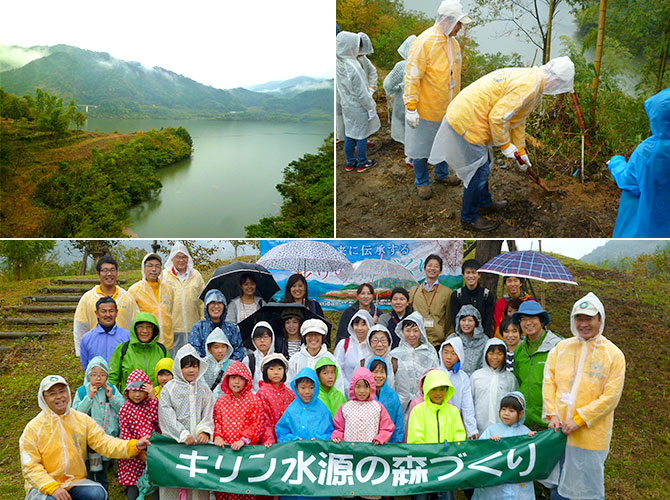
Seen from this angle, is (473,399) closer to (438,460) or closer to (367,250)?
(438,460)

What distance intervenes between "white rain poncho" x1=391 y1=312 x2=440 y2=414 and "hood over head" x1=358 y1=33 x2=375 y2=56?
3623 mm

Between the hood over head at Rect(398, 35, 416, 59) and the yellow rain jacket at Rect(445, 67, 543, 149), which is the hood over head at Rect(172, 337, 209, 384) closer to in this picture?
the yellow rain jacket at Rect(445, 67, 543, 149)

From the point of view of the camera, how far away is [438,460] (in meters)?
3.85

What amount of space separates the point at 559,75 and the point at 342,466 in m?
4.09

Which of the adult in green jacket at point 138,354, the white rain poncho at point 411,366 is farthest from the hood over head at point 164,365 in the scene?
the white rain poncho at point 411,366

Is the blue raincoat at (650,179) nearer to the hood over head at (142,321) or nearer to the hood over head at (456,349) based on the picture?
the hood over head at (456,349)

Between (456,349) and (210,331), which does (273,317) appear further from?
(456,349)

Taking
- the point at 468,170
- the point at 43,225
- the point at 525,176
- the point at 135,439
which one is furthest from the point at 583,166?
the point at 43,225

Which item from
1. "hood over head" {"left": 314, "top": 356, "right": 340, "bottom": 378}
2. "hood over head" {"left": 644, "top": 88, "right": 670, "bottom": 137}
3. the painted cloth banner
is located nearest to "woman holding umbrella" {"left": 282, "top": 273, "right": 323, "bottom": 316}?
"hood over head" {"left": 314, "top": 356, "right": 340, "bottom": 378}

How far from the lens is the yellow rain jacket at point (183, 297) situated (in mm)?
5367

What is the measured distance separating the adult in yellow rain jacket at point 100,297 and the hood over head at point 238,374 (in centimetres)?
151

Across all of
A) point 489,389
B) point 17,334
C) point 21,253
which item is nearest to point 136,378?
point 489,389

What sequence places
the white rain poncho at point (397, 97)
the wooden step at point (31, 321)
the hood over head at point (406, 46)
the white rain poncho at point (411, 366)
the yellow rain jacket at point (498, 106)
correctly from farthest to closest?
the wooden step at point (31, 321)
the white rain poncho at point (397, 97)
the hood over head at point (406, 46)
the yellow rain jacket at point (498, 106)
the white rain poncho at point (411, 366)

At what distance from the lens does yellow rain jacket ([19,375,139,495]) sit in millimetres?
3633
